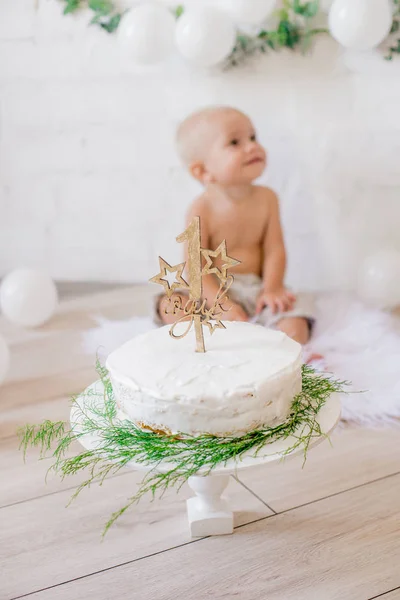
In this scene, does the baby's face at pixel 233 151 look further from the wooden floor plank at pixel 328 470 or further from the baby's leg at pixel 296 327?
the wooden floor plank at pixel 328 470

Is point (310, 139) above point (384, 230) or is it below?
above

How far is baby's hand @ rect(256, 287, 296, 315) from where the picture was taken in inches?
77.7

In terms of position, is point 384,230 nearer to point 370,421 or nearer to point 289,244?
point 289,244

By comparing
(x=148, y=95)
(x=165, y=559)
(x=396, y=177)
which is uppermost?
(x=148, y=95)

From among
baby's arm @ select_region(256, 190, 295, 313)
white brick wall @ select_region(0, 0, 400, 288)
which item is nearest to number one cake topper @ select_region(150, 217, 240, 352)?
baby's arm @ select_region(256, 190, 295, 313)

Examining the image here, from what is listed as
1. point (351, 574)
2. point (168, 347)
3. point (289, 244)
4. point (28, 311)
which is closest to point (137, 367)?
point (168, 347)

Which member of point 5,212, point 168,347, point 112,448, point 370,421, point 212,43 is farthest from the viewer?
point 5,212

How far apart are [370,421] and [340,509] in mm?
323

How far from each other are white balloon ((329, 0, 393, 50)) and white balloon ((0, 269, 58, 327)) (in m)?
1.13

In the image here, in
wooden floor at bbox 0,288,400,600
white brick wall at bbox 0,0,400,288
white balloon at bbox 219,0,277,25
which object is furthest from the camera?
white brick wall at bbox 0,0,400,288

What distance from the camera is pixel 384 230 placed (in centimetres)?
234

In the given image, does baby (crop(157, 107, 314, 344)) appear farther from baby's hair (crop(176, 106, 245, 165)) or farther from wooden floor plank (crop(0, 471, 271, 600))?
wooden floor plank (crop(0, 471, 271, 600))

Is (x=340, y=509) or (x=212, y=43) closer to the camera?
(x=340, y=509)

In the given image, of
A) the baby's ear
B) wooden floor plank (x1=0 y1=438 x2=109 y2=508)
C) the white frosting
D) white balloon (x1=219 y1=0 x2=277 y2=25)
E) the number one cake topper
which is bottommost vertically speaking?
wooden floor plank (x1=0 y1=438 x2=109 y2=508)
